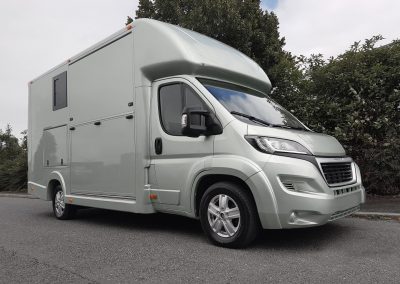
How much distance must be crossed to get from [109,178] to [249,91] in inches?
99.9

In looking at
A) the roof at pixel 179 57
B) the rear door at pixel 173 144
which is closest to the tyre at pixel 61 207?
the rear door at pixel 173 144

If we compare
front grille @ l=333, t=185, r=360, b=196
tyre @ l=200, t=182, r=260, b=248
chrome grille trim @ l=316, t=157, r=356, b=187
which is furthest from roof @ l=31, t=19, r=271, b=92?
front grille @ l=333, t=185, r=360, b=196

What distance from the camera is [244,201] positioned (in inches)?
185

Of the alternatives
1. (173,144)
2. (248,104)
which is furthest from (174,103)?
(248,104)

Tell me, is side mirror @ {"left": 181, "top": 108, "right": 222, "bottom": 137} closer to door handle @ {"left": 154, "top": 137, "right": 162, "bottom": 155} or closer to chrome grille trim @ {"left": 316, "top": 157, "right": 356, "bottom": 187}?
door handle @ {"left": 154, "top": 137, "right": 162, "bottom": 155}

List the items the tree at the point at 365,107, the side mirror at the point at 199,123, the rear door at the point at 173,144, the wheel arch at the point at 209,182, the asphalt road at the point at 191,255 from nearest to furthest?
the asphalt road at the point at 191,255
the wheel arch at the point at 209,182
the side mirror at the point at 199,123
the rear door at the point at 173,144
the tree at the point at 365,107

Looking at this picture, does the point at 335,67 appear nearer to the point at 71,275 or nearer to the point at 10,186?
the point at 71,275

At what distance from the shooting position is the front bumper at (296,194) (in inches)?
176

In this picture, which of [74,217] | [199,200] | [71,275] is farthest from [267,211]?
[74,217]

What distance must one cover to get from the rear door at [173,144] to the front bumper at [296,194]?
0.93 meters

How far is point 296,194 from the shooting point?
4.49m

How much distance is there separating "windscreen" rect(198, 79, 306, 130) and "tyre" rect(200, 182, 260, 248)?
0.91 metres

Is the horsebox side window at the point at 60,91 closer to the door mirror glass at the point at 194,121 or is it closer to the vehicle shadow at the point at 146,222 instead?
the vehicle shadow at the point at 146,222

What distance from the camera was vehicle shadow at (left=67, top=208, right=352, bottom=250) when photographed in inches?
199
